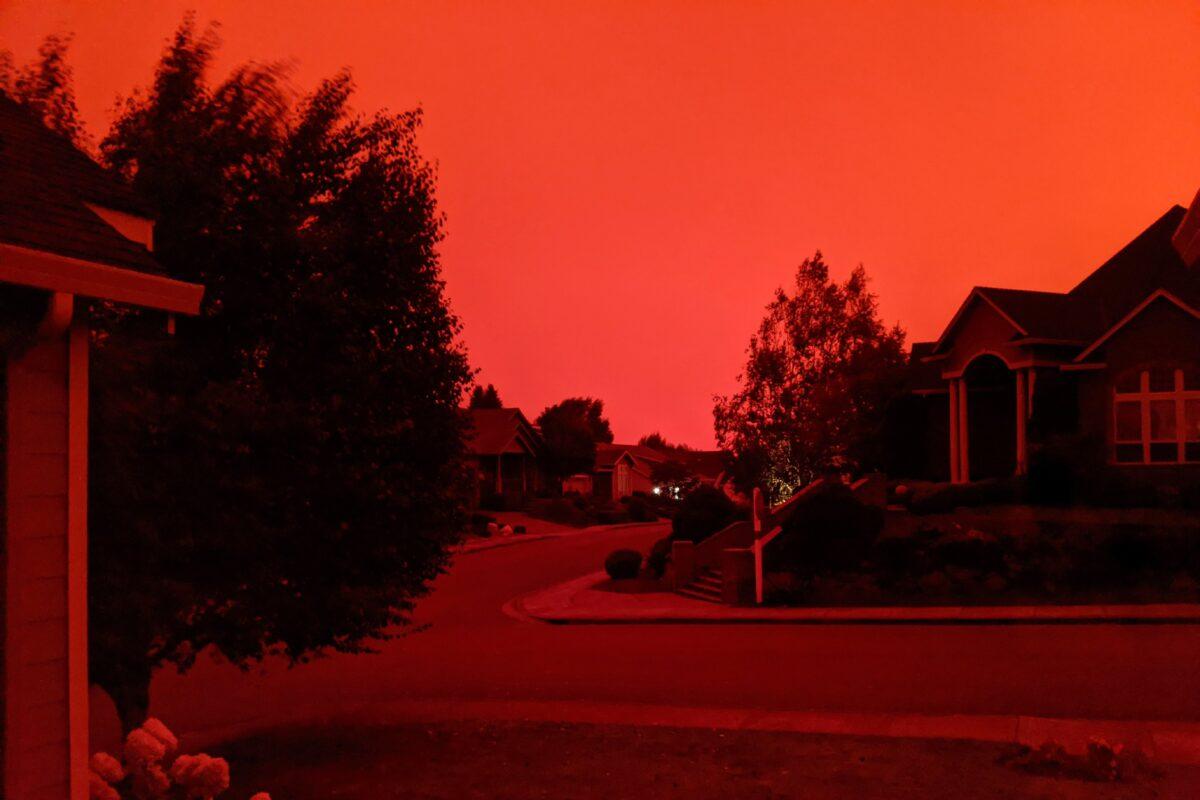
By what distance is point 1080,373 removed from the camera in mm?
27312

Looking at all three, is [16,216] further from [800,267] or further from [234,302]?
[800,267]

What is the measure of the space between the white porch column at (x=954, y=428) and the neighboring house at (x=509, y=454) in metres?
34.2

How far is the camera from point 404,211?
373 inches

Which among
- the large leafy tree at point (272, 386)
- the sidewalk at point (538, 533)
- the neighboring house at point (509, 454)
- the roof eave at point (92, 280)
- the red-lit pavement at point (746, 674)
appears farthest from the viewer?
the neighboring house at point (509, 454)

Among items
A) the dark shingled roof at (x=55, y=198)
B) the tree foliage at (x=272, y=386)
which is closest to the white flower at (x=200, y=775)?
the tree foliage at (x=272, y=386)

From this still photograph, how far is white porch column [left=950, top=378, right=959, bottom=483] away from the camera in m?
31.4

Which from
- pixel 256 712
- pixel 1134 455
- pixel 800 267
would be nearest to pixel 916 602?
pixel 1134 455

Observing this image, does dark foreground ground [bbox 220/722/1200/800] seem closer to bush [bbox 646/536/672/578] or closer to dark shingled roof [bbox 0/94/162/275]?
dark shingled roof [bbox 0/94/162/275]

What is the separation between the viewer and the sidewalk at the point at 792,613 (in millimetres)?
18672

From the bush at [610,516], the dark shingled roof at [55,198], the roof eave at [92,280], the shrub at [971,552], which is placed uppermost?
the dark shingled roof at [55,198]

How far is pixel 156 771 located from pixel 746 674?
966 cm

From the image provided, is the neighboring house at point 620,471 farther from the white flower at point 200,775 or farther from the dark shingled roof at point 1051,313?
the white flower at point 200,775

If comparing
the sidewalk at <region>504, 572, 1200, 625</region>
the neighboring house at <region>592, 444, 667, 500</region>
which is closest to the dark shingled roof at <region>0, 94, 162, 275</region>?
the sidewalk at <region>504, 572, 1200, 625</region>

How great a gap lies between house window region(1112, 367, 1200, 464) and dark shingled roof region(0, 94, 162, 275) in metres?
24.4
